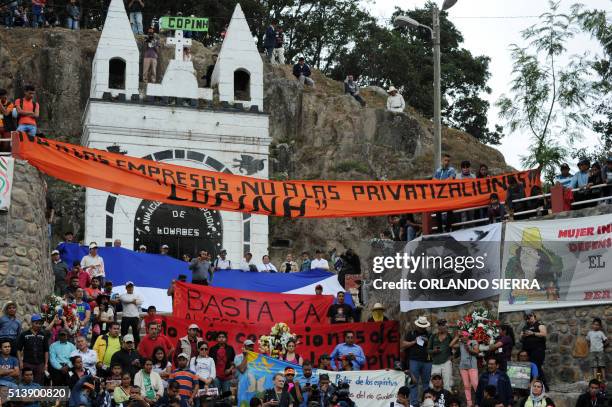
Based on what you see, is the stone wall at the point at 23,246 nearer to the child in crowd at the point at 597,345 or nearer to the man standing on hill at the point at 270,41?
the child in crowd at the point at 597,345

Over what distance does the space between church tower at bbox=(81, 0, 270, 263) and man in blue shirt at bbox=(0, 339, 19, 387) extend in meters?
16.0

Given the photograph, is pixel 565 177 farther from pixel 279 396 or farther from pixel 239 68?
pixel 239 68

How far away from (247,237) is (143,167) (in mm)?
13258

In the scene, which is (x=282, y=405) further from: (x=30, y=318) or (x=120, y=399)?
(x=30, y=318)

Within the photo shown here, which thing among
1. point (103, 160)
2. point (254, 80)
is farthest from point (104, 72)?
point (103, 160)

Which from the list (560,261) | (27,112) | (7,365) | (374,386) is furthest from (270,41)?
(7,365)

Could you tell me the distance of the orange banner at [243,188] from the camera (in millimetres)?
25000

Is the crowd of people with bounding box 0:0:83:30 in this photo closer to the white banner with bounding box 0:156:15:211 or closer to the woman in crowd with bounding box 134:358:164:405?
the white banner with bounding box 0:156:15:211

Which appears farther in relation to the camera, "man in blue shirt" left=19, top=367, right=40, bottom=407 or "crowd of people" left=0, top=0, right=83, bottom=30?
"crowd of people" left=0, top=0, right=83, bottom=30

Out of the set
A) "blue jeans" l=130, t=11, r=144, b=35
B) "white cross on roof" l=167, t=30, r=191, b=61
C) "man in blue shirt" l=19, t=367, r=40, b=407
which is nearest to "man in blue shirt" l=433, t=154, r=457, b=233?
"man in blue shirt" l=19, t=367, r=40, b=407

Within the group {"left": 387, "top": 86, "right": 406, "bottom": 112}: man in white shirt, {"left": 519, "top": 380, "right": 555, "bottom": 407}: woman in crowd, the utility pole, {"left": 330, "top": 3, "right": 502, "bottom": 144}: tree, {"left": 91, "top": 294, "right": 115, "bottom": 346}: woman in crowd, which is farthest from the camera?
{"left": 330, "top": 3, "right": 502, "bottom": 144}: tree

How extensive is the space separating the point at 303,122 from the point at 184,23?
9.20 m

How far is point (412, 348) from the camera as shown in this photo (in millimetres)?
24938

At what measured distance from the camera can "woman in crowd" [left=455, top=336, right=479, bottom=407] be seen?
79.6ft
